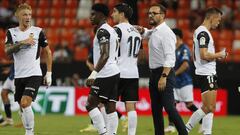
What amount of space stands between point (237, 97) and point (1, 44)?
9.13 metres

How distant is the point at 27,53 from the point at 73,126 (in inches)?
193

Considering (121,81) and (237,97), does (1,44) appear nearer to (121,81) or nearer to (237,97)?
(237,97)

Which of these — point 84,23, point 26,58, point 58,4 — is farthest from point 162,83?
point 58,4

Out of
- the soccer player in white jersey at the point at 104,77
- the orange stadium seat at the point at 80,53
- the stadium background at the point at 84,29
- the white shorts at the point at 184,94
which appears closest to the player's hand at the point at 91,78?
the soccer player in white jersey at the point at 104,77

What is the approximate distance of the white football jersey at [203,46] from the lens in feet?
43.6

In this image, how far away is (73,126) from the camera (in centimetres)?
1794

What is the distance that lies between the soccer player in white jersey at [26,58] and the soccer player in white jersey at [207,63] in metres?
2.84

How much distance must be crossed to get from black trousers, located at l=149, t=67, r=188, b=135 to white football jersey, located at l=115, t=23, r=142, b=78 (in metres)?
0.92

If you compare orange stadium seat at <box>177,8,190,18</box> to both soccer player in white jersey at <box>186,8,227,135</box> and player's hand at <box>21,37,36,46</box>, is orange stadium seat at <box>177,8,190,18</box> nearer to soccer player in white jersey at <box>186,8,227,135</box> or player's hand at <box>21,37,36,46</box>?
soccer player in white jersey at <box>186,8,227,135</box>

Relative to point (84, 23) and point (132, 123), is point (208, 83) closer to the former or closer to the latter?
point (132, 123)

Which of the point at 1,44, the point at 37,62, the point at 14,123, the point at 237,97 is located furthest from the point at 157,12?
the point at 1,44

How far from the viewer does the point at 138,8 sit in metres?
29.4

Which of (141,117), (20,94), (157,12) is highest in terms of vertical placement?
(157,12)

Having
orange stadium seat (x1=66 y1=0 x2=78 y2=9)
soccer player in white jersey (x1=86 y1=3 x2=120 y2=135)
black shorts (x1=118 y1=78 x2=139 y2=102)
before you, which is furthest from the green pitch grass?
orange stadium seat (x1=66 y1=0 x2=78 y2=9)
